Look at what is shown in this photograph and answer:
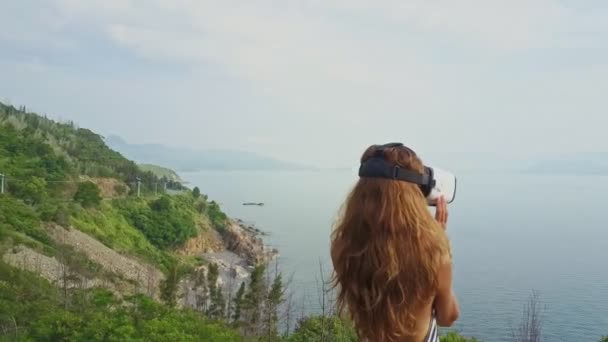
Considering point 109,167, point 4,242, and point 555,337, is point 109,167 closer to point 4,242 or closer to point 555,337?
point 4,242

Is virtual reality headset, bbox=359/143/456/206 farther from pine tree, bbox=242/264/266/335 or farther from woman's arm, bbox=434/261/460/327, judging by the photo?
pine tree, bbox=242/264/266/335

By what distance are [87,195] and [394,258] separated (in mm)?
29056

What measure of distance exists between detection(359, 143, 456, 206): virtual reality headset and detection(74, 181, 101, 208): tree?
2855cm

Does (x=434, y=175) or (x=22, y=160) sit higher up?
(x=22, y=160)

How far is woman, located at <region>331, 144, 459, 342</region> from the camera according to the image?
1.46m

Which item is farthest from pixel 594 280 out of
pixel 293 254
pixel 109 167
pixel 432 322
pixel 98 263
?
pixel 432 322

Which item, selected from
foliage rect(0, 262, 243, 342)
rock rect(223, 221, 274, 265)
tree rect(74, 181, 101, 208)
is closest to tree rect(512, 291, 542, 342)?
foliage rect(0, 262, 243, 342)

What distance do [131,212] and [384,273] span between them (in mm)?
32290

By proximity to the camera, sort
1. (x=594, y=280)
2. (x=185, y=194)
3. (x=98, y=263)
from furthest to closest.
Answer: (x=185, y=194) < (x=594, y=280) < (x=98, y=263)

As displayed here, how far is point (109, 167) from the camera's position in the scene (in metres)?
36.9

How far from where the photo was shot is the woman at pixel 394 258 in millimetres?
1462

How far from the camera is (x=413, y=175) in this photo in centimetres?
149

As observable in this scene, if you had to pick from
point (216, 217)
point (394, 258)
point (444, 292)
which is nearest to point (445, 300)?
point (444, 292)

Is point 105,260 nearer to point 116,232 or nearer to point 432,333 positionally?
point 116,232
